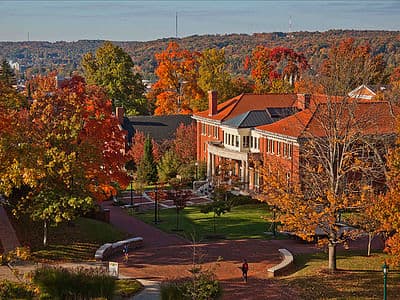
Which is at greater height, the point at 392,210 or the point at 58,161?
the point at 58,161

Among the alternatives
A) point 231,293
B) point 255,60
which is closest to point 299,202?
point 231,293

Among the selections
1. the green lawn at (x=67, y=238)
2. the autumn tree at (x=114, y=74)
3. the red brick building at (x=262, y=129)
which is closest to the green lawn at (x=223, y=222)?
the red brick building at (x=262, y=129)

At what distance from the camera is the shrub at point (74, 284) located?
2598 centimetres

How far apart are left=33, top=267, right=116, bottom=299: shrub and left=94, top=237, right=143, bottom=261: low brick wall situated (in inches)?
225

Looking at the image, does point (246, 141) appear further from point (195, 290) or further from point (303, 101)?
point (195, 290)

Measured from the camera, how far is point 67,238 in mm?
35094

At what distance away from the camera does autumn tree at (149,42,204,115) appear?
81500 mm

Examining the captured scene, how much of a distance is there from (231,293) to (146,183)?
3405cm

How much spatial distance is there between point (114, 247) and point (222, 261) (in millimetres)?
5393

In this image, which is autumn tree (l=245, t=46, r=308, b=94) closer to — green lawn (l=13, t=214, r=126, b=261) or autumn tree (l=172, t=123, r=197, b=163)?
autumn tree (l=172, t=123, r=197, b=163)

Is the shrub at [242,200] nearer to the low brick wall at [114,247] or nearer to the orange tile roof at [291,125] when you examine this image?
the orange tile roof at [291,125]

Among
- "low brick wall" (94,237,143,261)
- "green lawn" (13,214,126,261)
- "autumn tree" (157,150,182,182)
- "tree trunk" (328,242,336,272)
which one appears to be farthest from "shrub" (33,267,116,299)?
"autumn tree" (157,150,182,182)

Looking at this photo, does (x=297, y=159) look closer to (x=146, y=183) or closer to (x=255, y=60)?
(x=146, y=183)

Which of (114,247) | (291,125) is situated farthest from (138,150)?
(114,247)
